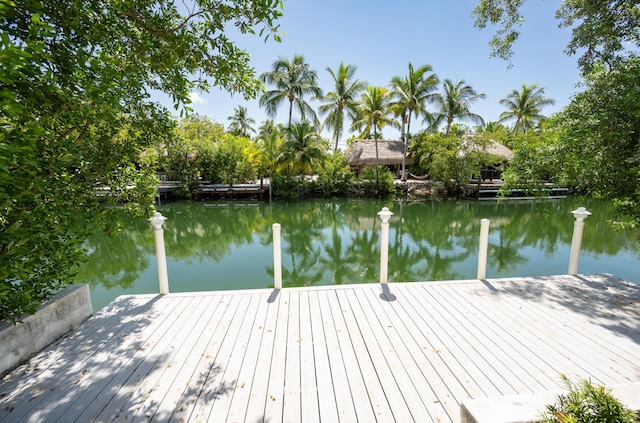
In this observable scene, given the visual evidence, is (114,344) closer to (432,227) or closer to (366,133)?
(432,227)

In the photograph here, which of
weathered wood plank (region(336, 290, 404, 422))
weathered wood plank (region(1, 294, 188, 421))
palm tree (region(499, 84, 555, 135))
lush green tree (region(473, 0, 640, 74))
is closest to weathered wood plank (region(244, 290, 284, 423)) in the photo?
weathered wood plank (region(336, 290, 404, 422))

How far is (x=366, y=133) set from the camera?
1088 inches

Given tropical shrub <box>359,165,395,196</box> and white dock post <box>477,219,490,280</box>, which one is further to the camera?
tropical shrub <box>359,165,395,196</box>

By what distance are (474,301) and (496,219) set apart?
44.1ft

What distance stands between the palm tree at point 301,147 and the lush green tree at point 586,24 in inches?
537

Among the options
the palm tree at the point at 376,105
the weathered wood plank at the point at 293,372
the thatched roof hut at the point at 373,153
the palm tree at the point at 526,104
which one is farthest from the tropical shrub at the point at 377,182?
the weathered wood plank at the point at 293,372

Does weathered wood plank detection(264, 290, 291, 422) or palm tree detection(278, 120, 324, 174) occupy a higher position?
palm tree detection(278, 120, 324, 174)

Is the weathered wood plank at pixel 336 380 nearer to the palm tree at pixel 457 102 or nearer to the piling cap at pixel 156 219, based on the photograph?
the piling cap at pixel 156 219

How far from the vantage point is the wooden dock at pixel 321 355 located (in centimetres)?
200

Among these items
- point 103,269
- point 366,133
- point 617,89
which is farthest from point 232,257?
point 366,133

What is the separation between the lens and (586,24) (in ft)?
15.7

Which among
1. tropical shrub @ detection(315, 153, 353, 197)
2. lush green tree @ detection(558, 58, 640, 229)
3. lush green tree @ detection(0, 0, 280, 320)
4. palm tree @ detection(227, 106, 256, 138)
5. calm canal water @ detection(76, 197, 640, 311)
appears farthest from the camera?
palm tree @ detection(227, 106, 256, 138)

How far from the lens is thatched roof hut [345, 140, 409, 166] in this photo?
2373cm

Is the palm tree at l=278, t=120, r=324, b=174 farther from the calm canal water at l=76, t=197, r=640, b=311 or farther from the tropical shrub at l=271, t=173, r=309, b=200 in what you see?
the calm canal water at l=76, t=197, r=640, b=311
